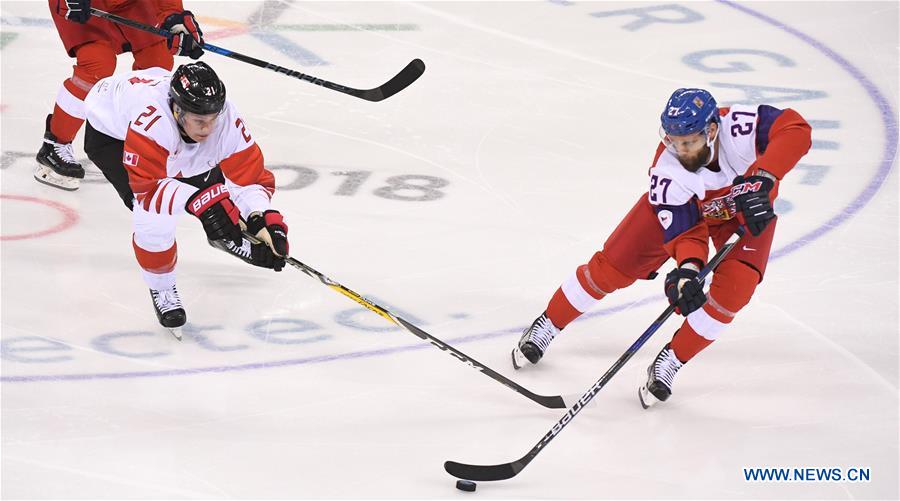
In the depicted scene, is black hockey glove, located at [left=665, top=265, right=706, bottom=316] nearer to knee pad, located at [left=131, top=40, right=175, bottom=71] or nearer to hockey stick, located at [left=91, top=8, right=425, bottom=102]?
hockey stick, located at [left=91, top=8, right=425, bottom=102]

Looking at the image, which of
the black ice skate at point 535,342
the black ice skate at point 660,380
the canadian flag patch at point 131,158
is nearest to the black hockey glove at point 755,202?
the black ice skate at point 660,380

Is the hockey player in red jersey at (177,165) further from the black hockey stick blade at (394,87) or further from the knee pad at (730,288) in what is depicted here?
the knee pad at (730,288)

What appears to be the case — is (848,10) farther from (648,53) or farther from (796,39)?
(648,53)

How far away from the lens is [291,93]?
6.17m

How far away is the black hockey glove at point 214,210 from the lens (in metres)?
3.61

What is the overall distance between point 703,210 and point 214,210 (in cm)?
144

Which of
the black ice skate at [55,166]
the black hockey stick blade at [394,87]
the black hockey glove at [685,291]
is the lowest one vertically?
the black ice skate at [55,166]

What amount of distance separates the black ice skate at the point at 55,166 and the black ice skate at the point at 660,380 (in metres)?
2.65

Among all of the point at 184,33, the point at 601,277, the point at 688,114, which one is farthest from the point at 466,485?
the point at 184,33

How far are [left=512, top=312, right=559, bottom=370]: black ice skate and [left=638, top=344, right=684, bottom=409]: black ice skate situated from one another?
35cm

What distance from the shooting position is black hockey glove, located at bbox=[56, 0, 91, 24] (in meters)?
4.75

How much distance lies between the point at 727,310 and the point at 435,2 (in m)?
4.03

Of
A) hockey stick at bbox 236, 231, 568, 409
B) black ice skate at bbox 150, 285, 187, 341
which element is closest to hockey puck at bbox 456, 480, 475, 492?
hockey stick at bbox 236, 231, 568, 409

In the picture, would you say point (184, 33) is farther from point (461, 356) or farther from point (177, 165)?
point (461, 356)
